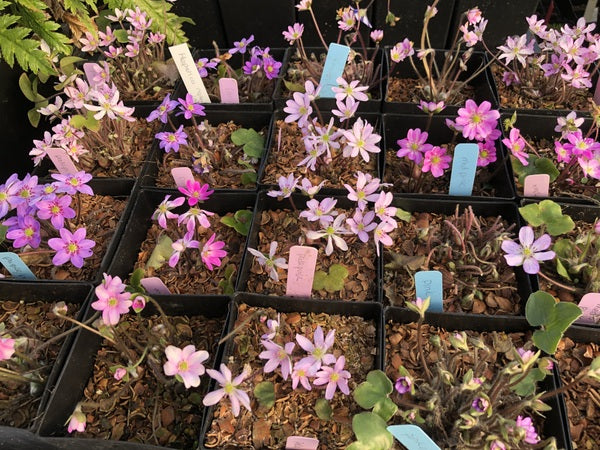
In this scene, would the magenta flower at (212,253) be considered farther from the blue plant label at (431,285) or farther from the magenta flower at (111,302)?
the blue plant label at (431,285)

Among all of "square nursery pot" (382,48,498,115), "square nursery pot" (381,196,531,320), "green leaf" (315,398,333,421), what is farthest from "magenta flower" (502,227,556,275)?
"square nursery pot" (382,48,498,115)

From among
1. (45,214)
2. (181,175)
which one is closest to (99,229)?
(45,214)

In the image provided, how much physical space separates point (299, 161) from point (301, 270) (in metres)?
0.50

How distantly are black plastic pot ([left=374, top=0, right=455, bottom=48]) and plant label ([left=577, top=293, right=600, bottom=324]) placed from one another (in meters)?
1.26

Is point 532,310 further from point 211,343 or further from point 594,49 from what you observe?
point 594,49

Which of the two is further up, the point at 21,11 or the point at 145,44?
the point at 21,11

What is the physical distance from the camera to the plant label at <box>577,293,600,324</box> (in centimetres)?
104

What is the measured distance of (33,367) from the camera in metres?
1.13

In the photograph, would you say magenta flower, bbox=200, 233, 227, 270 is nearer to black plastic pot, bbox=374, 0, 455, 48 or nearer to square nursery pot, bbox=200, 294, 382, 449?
square nursery pot, bbox=200, 294, 382, 449

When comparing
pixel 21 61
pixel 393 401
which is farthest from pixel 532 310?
pixel 21 61

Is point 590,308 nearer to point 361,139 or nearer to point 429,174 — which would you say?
point 429,174

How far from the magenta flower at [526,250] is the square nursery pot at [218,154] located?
711 mm

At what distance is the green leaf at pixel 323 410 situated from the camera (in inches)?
40.9

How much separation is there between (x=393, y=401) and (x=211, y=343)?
46cm
